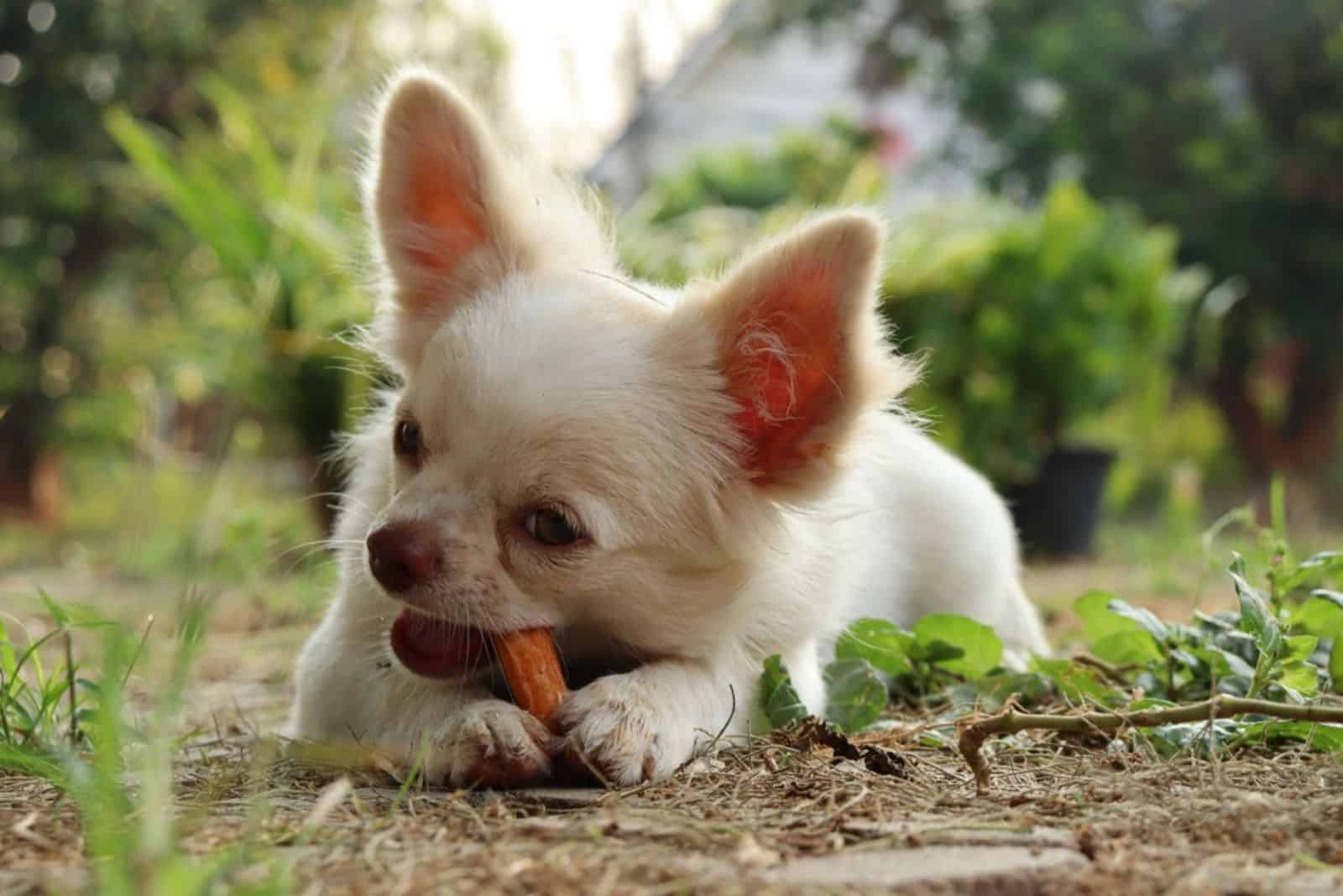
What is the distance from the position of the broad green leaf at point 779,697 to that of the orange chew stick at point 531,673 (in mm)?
494

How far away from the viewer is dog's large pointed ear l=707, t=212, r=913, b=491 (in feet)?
7.93

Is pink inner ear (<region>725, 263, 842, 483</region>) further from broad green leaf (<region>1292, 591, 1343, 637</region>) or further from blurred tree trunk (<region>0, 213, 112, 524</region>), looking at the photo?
blurred tree trunk (<region>0, 213, 112, 524</region>)

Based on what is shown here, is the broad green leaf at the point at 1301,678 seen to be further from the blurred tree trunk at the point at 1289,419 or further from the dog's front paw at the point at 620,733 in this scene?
the blurred tree trunk at the point at 1289,419

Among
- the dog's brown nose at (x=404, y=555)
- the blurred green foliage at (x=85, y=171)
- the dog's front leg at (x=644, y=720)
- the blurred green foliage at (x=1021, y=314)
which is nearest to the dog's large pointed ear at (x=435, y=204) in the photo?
the dog's brown nose at (x=404, y=555)

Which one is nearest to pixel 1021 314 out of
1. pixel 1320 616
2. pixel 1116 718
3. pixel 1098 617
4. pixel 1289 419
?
pixel 1098 617

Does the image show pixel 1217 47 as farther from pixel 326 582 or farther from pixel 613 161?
A: pixel 326 582

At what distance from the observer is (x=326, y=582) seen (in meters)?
4.94

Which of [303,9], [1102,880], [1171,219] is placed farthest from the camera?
[1171,219]

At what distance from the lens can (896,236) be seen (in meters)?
5.71

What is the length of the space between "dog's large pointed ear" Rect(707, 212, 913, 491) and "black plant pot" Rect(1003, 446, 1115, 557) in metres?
5.33

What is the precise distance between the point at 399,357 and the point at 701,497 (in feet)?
2.75

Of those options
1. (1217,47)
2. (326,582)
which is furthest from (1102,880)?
(1217,47)

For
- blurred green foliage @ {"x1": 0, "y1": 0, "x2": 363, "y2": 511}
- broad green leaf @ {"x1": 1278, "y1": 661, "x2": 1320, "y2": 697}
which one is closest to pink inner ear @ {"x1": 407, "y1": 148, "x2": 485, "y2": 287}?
broad green leaf @ {"x1": 1278, "y1": 661, "x2": 1320, "y2": 697}

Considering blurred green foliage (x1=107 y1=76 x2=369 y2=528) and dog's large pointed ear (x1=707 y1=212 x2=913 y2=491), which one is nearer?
dog's large pointed ear (x1=707 y1=212 x2=913 y2=491)
